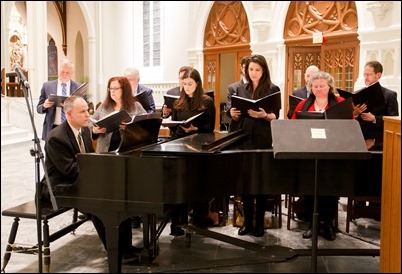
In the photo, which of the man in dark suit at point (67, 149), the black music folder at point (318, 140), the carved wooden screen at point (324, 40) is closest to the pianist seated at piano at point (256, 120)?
the black music folder at point (318, 140)

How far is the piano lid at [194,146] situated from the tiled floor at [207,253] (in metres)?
0.75

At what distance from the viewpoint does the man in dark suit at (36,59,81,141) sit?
466cm

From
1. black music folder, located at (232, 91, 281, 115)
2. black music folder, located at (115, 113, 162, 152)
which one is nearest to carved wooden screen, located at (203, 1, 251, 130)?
black music folder, located at (232, 91, 281, 115)

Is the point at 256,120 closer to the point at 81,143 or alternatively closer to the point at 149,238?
the point at 149,238

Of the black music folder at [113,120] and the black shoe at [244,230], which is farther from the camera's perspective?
the black shoe at [244,230]

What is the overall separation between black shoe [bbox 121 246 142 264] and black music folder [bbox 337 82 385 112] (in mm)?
2035

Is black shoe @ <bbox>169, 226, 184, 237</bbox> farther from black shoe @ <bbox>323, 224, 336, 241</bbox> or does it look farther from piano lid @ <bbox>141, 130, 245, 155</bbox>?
black shoe @ <bbox>323, 224, 336, 241</bbox>

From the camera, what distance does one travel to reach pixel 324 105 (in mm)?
3754

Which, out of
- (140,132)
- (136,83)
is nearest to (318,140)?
(140,132)

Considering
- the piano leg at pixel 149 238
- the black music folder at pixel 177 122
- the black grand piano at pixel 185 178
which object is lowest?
the piano leg at pixel 149 238

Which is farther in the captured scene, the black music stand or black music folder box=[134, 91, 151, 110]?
black music folder box=[134, 91, 151, 110]

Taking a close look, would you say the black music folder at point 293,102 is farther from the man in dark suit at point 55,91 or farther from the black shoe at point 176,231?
the man in dark suit at point 55,91

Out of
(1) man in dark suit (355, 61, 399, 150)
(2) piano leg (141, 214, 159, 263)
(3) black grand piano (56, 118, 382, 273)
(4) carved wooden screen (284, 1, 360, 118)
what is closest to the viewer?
(3) black grand piano (56, 118, 382, 273)

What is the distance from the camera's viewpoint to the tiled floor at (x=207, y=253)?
3186 mm
